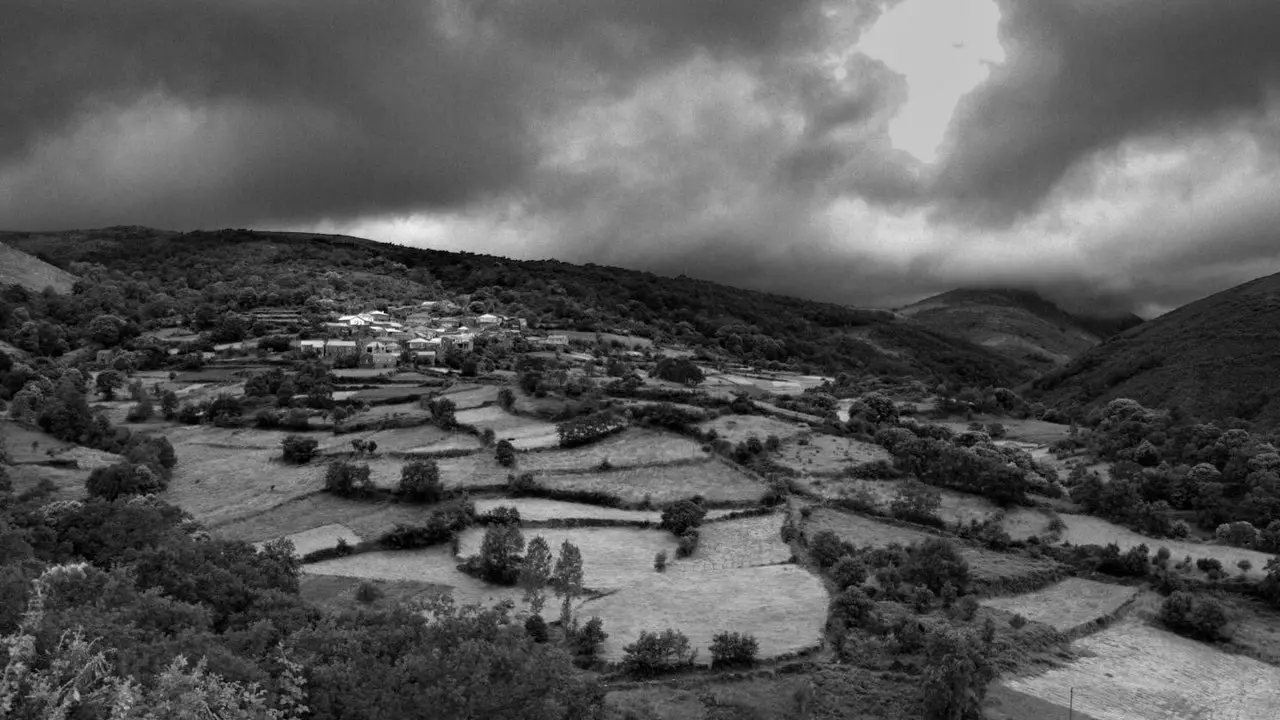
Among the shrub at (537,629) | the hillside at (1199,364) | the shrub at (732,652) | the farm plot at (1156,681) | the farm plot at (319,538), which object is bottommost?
the farm plot at (319,538)

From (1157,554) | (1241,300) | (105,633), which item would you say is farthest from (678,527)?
(1241,300)

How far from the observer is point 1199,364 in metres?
84.4

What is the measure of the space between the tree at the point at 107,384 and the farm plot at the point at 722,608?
5883cm

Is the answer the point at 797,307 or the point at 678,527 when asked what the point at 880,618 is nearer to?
the point at 678,527

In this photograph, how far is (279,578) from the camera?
86.4ft

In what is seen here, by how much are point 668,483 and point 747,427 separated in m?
13.1

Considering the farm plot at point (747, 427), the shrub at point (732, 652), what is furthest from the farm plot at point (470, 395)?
the shrub at point (732, 652)

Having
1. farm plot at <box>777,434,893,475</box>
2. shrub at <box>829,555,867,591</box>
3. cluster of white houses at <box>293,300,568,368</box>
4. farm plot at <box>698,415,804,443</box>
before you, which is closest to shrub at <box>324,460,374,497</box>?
farm plot at <box>698,415,804,443</box>

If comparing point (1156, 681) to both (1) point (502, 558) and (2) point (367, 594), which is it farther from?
(2) point (367, 594)

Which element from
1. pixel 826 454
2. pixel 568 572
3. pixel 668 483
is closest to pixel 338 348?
pixel 668 483

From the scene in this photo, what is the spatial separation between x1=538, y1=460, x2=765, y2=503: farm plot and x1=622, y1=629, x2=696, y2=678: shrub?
1827cm

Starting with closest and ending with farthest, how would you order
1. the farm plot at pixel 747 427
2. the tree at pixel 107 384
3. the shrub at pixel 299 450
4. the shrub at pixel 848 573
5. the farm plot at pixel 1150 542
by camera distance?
the shrub at pixel 848 573, the farm plot at pixel 1150 542, the shrub at pixel 299 450, the farm plot at pixel 747 427, the tree at pixel 107 384

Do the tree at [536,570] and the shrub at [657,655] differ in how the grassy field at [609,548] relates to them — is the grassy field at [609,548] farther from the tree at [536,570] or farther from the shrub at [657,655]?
the shrub at [657,655]

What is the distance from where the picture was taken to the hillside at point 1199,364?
75.1 m
